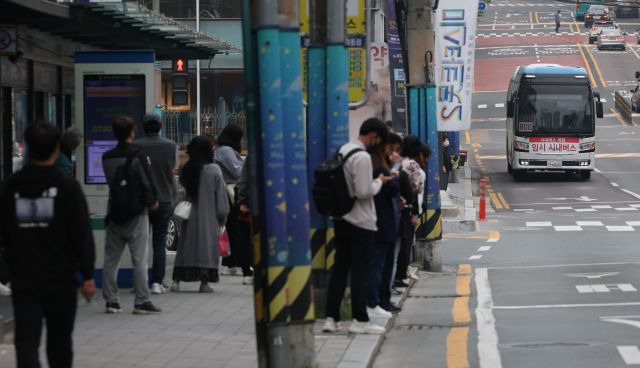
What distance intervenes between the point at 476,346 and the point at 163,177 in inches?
160

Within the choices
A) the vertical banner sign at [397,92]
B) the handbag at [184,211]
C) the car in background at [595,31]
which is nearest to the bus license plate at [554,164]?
the vertical banner sign at [397,92]

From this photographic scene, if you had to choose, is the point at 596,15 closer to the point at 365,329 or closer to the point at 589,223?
the point at 589,223

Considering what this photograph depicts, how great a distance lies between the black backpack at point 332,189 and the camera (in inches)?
460

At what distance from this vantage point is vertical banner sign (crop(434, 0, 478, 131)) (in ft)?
82.4

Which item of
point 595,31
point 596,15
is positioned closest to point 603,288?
point 595,31

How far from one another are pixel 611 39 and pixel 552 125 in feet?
180

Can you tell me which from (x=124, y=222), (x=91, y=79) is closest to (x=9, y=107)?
(x=91, y=79)

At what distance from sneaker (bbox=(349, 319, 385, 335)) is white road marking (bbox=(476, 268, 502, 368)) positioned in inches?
34.1

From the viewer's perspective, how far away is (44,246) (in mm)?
7918

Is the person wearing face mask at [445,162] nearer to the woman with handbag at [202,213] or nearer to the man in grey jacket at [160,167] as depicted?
the woman with handbag at [202,213]

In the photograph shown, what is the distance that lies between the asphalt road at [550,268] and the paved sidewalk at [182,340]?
0.63 m

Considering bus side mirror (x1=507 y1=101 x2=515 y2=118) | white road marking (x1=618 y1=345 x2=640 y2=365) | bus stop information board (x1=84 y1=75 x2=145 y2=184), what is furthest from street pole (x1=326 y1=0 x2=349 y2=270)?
bus side mirror (x1=507 y1=101 x2=515 y2=118)

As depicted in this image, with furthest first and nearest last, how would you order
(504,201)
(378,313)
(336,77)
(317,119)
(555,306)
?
(504,201)
(555,306)
(378,313)
(317,119)
(336,77)

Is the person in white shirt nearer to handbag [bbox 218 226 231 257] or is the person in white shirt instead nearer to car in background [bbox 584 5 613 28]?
handbag [bbox 218 226 231 257]
